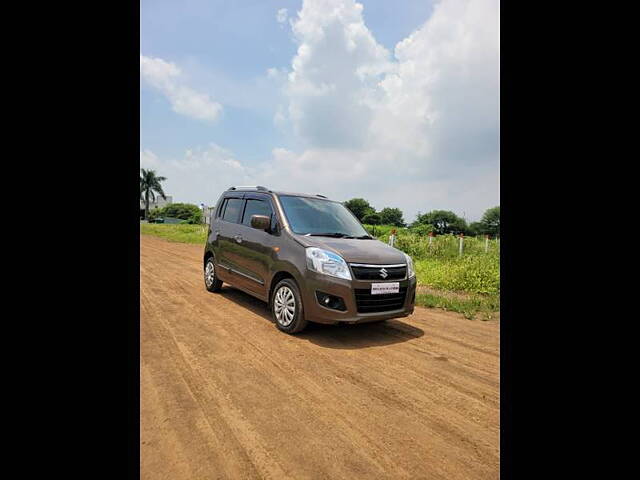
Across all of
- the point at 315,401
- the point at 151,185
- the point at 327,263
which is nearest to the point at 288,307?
the point at 327,263

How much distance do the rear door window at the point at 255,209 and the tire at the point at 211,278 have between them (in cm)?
126

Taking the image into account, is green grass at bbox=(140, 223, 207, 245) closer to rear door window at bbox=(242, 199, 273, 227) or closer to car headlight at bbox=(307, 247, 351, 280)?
rear door window at bbox=(242, 199, 273, 227)

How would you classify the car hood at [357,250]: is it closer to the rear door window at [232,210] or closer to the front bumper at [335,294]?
the front bumper at [335,294]

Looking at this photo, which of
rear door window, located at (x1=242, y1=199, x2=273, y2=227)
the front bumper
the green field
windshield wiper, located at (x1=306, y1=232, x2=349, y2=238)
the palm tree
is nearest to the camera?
the front bumper

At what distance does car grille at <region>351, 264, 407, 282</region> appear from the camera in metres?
3.94

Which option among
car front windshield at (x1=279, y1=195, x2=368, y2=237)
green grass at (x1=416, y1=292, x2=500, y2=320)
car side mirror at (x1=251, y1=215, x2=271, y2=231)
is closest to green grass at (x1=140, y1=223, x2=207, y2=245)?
car front windshield at (x1=279, y1=195, x2=368, y2=237)

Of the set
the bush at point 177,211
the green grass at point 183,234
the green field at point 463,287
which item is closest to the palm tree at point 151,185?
the bush at point 177,211

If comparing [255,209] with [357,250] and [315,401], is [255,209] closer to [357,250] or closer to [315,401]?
[357,250]

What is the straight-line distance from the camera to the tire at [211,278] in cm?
616

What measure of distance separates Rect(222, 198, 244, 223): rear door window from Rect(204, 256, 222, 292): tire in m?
0.91

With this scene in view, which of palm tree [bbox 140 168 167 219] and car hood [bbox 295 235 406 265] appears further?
palm tree [bbox 140 168 167 219]
